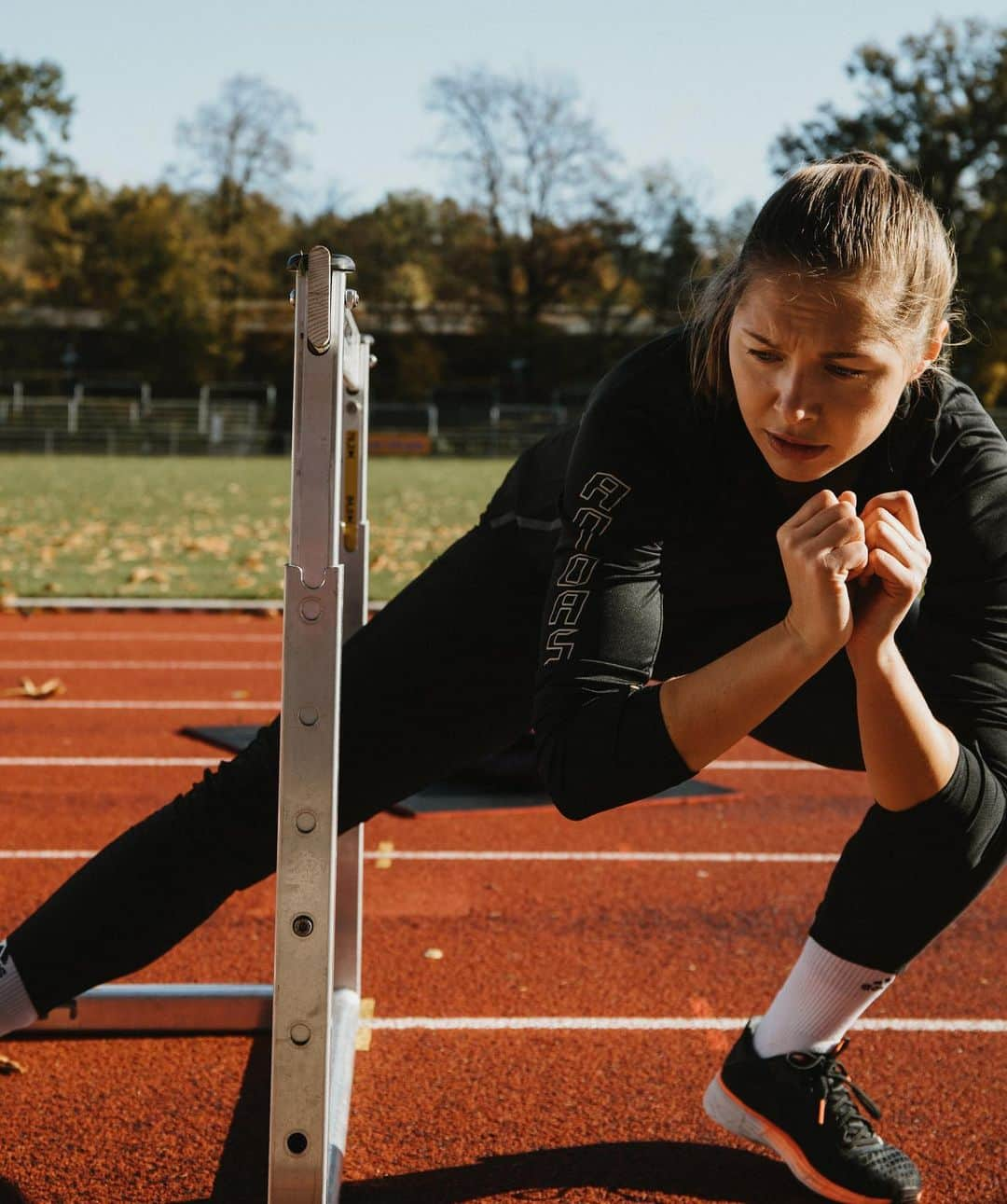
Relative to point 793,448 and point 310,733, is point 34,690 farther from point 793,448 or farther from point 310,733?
point 793,448

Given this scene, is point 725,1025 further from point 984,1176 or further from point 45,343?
point 45,343

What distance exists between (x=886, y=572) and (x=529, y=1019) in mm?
1802

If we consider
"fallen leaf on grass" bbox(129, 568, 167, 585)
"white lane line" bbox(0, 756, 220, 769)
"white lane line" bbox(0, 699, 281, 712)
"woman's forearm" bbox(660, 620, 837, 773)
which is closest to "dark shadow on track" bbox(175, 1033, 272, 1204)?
"woman's forearm" bbox(660, 620, 837, 773)

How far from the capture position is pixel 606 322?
179ft

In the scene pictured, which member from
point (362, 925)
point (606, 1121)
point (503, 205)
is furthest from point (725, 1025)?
point (503, 205)

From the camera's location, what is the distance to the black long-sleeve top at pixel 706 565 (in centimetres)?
208

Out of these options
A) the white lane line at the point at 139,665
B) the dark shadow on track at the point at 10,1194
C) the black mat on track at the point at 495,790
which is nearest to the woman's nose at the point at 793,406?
the dark shadow on track at the point at 10,1194

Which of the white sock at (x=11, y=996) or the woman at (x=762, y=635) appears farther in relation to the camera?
the white sock at (x=11, y=996)

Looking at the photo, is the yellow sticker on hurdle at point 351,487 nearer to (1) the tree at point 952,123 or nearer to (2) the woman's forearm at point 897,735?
(2) the woman's forearm at point 897,735

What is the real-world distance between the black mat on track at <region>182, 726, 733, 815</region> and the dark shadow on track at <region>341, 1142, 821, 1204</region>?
7.96ft

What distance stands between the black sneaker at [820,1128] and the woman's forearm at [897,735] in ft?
1.87

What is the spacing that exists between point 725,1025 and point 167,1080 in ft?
3.87

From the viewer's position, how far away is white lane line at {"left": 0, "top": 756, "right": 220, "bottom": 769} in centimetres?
571

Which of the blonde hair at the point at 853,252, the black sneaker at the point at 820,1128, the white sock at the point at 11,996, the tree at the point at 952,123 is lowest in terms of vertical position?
the black sneaker at the point at 820,1128
